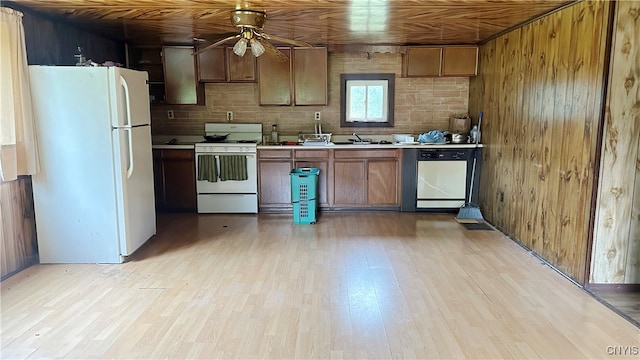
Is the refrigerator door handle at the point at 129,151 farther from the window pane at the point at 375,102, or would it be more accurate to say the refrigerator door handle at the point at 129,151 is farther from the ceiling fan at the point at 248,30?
the window pane at the point at 375,102

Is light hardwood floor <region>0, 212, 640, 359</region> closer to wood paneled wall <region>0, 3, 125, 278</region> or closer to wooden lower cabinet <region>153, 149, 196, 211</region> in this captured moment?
wood paneled wall <region>0, 3, 125, 278</region>

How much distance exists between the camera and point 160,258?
4039 millimetres

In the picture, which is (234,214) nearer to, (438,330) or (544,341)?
(438,330)

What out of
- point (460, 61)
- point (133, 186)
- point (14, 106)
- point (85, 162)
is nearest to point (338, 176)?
point (460, 61)

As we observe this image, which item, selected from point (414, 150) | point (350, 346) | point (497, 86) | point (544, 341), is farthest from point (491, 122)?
point (350, 346)

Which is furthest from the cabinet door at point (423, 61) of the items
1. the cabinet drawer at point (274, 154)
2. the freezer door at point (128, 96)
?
the freezer door at point (128, 96)

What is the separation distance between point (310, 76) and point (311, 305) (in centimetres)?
354

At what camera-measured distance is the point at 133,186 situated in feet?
13.1

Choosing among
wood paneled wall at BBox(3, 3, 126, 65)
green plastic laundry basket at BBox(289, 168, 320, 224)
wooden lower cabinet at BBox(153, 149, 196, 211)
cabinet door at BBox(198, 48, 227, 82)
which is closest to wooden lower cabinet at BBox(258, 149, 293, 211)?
green plastic laundry basket at BBox(289, 168, 320, 224)

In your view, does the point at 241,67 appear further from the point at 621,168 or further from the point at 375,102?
the point at 621,168

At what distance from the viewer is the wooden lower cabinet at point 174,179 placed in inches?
222

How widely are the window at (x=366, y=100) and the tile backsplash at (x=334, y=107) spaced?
0.24 feet

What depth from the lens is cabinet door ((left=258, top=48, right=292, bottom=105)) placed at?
5.74 meters

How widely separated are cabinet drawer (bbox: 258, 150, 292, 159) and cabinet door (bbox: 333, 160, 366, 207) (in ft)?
2.02
